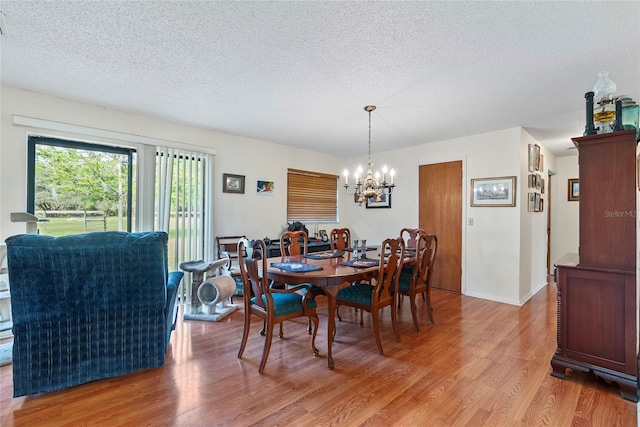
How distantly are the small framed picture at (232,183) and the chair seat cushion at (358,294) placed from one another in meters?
2.45

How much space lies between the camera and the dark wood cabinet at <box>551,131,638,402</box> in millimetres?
1918

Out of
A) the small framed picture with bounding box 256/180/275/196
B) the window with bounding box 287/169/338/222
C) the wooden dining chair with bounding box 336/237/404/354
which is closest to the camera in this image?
the wooden dining chair with bounding box 336/237/404/354

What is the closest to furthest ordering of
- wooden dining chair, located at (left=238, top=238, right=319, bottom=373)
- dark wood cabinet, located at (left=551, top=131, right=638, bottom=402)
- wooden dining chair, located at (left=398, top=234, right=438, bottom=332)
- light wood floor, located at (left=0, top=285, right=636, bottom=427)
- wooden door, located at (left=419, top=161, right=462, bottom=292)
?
light wood floor, located at (left=0, top=285, right=636, bottom=427) < dark wood cabinet, located at (left=551, top=131, right=638, bottom=402) < wooden dining chair, located at (left=238, top=238, right=319, bottom=373) < wooden dining chair, located at (left=398, top=234, right=438, bottom=332) < wooden door, located at (left=419, top=161, right=462, bottom=292)

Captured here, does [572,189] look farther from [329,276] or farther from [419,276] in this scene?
[329,276]

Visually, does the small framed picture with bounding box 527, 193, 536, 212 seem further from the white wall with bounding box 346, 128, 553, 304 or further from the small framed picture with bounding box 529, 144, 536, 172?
the small framed picture with bounding box 529, 144, 536, 172

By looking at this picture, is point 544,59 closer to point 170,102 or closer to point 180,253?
point 170,102

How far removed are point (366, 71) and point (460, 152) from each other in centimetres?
269

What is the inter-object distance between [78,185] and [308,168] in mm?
3302

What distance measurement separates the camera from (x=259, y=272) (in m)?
2.35

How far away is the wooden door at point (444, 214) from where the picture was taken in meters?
4.47

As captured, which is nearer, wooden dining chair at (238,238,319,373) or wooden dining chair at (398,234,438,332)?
wooden dining chair at (238,238,319,373)

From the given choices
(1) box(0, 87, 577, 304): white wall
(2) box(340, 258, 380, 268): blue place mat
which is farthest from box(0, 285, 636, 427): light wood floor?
(1) box(0, 87, 577, 304): white wall

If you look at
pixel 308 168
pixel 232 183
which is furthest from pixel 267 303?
pixel 308 168

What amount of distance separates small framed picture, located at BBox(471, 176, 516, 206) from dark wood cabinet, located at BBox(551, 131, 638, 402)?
6.25 ft
